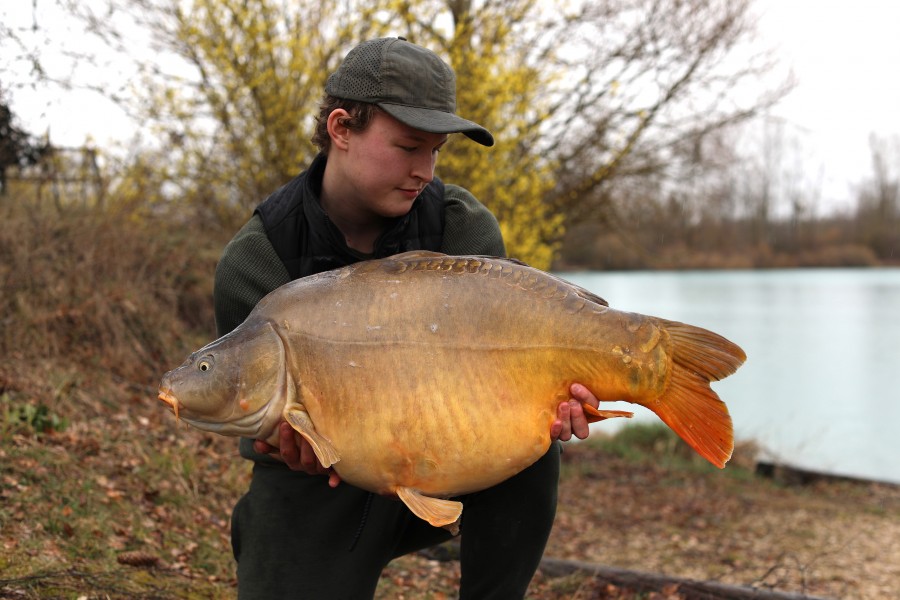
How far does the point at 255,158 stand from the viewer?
535 cm

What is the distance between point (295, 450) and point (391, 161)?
23.8 inches

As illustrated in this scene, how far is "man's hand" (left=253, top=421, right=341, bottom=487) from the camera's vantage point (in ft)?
4.96

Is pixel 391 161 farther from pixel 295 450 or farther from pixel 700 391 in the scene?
pixel 700 391

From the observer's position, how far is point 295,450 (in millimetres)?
1550

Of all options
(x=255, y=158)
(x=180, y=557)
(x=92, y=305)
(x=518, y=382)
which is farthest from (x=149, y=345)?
(x=518, y=382)

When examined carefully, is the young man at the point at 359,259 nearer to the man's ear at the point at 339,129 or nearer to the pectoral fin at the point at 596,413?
the man's ear at the point at 339,129

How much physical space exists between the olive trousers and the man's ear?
720 millimetres

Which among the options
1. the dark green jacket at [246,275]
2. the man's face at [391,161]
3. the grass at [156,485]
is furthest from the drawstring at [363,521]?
the man's face at [391,161]

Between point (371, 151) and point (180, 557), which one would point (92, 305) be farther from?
point (371, 151)

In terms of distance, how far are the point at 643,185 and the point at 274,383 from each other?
566 centimetres

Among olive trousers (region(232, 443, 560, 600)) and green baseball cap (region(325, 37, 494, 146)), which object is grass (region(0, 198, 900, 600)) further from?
green baseball cap (region(325, 37, 494, 146))

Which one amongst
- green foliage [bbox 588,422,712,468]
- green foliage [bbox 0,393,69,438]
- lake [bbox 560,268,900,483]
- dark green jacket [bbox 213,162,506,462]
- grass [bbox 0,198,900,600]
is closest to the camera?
dark green jacket [bbox 213,162,506,462]

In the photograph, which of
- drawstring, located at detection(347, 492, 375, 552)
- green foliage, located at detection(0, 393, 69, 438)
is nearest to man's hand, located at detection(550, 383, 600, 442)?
drawstring, located at detection(347, 492, 375, 552)

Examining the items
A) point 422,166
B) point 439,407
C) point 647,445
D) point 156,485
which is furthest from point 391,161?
point 647,445
